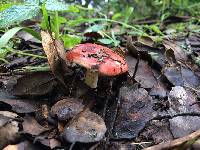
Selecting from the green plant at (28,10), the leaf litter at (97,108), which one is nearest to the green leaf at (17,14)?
the green plant at (28,10)

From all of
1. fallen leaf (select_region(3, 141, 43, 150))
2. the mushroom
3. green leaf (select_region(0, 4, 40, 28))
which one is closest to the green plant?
green leaf (select_region(0, 4, 40, 28))

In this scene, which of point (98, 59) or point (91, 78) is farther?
point (91, 78)

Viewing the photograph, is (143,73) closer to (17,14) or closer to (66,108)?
(66,108)

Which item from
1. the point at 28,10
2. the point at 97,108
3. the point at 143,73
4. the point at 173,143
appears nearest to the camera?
the point at 173,143

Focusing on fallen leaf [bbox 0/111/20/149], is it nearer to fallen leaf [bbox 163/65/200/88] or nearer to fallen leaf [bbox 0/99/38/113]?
fallen leaf [bbox 0/99/38/113]

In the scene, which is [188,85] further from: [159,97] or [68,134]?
[68,134]

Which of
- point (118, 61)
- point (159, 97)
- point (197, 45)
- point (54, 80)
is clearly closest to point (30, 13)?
point (54, 80)

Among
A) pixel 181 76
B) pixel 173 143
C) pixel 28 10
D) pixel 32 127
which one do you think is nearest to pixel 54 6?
pixel 28 10

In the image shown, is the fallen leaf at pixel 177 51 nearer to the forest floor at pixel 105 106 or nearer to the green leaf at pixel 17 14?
the forest floor at pixel 105 106

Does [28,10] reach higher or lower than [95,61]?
higher
